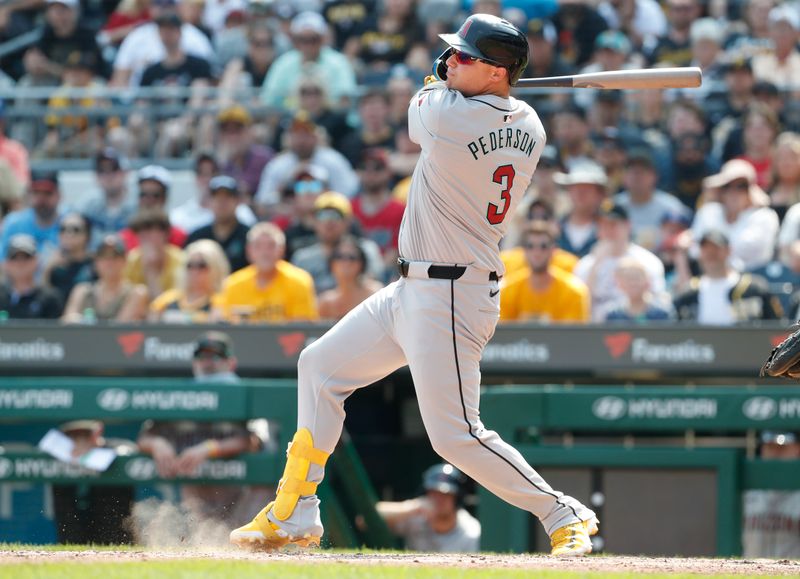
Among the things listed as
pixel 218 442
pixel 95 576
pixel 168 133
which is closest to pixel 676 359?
pixel 218 442

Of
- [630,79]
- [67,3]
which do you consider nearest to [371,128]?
[67,3]

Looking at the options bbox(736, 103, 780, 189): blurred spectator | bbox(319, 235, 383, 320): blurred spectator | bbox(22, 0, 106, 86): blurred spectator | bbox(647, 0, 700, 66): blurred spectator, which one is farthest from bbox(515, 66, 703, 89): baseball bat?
bbox(22, 0, 106, 86): blurred spectator

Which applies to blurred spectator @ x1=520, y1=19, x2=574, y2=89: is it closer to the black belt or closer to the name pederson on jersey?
the name pederson on jersey

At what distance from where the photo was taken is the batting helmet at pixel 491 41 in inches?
205

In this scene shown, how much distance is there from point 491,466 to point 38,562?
1.69 meters

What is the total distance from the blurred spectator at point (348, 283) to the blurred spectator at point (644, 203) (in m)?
2.27

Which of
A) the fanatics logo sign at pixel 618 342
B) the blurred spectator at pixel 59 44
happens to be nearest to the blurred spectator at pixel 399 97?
the blurred spectator at pixel 59 44

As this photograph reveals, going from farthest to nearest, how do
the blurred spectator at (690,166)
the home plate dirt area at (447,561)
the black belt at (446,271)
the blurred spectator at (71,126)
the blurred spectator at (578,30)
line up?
the blurred spectator at (578,30) < the blurred spectator at (71,126) < the blurred spectator at (690,166) < the black belt at (446,271) < the home plate dirt area at (447,561)

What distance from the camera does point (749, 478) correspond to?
314 inches

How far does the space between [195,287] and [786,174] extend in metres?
4.36

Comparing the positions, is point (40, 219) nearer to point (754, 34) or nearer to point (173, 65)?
point (173, 65)

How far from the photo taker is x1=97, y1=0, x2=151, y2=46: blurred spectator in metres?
14.8

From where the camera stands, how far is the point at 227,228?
10.8 meters

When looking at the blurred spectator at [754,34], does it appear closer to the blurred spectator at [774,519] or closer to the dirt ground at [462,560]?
the blurred spectator at [774,519]
